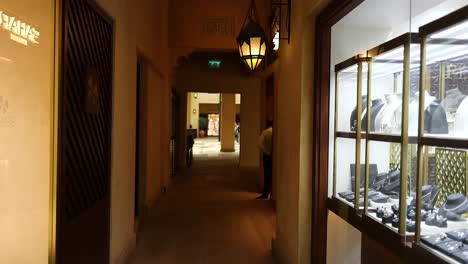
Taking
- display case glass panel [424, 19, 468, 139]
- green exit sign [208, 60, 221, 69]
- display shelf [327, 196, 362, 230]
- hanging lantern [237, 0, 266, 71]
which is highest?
green exit sign [208, 60, 221, 69]

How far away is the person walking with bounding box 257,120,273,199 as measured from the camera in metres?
6.93

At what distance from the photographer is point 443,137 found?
1662mm

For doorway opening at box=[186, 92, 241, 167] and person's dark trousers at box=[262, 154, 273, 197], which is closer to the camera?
person's dark trousers at box=[262, 154, 273, 197]

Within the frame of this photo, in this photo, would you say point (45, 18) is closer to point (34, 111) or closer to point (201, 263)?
point (34, 111)

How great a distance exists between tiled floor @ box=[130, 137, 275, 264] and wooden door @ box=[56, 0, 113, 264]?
1.20 metres

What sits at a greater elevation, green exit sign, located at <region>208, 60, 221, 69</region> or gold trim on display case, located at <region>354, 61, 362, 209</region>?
green exit sign, located at <region>208, 60, 221, 69</region>

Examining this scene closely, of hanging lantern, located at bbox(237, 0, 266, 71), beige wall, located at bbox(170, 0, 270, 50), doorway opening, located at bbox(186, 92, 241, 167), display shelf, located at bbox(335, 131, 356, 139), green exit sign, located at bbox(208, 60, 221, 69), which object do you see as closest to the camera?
display shelf, located at bbox(335, 131, 356, 139)

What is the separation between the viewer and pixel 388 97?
2.39 m

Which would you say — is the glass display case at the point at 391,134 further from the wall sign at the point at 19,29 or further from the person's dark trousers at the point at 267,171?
the person's dark trousers at the point at 267,171

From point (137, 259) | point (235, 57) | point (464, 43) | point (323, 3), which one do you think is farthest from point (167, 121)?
point (464, 43)

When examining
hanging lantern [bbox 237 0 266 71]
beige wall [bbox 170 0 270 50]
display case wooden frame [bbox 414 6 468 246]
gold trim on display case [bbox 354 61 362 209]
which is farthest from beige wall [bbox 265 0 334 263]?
beige wall [bbox 170 0 270 50]

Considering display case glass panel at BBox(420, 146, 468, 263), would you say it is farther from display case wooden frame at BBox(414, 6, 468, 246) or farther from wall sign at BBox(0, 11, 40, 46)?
wall sign at BBox(0, 11, 40, 46)

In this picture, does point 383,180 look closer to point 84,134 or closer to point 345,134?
point 345,134

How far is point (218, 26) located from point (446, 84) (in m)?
6.26
